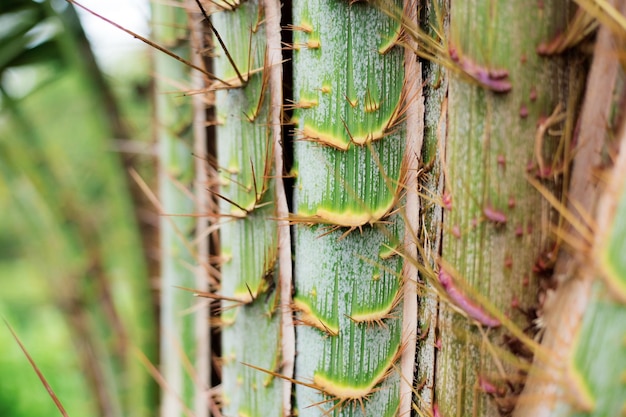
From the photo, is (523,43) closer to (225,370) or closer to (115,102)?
(225,370)

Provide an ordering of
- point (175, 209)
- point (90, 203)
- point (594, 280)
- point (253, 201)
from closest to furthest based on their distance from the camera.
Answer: point (594, 280) < point (253, 201) < point (175, 209) < point (90, 203)

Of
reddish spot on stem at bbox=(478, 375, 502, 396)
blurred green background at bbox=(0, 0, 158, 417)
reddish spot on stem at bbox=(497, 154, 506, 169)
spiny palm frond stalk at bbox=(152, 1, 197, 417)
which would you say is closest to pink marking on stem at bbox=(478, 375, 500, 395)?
reddish spot on stem at bbox=(478, 375, 502, 396)

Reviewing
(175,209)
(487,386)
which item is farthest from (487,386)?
(175,209)

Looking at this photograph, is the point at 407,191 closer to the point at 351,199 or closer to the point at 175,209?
the point at 351,199

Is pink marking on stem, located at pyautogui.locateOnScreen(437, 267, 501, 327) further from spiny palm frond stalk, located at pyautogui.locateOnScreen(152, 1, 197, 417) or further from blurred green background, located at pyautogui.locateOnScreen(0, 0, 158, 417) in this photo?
blurred green background, located at pyautogui.locateOnScreen(0, 0, 158, 417)

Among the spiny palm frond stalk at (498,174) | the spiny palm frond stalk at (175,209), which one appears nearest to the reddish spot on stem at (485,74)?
the spiny palm frond stalk at (498,174)

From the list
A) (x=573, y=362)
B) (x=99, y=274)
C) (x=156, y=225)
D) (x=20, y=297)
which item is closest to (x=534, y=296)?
(x=573, y=362)

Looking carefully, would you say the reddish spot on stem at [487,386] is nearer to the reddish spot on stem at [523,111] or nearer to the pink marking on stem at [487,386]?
the pink marking on stem at [487,386]
